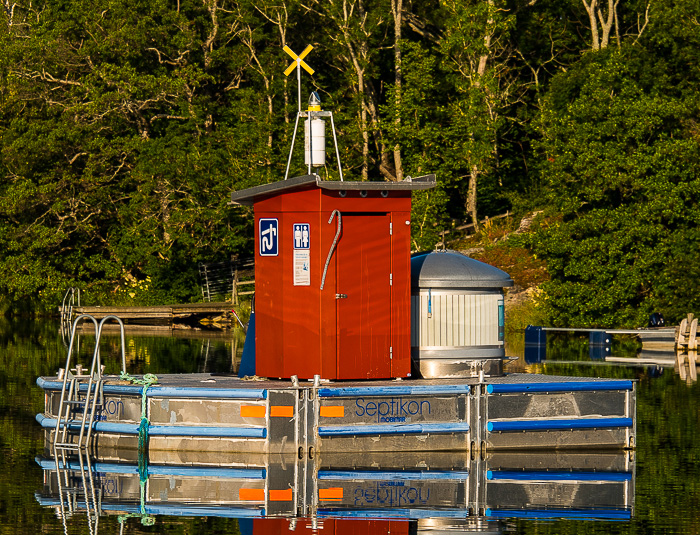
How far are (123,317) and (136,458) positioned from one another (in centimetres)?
3359

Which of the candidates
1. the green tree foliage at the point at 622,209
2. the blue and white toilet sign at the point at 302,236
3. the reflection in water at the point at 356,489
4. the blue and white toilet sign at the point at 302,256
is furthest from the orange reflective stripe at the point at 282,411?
the green tree foliage at the point at 622,209

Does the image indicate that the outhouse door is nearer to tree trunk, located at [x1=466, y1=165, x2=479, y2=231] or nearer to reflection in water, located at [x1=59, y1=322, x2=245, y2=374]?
reflection in water, located at [x1=59, y1=322, x2=245, y2=374]

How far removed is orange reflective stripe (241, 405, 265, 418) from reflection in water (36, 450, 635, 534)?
0.63 metres

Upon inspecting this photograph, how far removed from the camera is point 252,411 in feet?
61.3

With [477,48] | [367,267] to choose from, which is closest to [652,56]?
[477,48]

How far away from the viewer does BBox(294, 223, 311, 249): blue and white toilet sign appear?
2014cm

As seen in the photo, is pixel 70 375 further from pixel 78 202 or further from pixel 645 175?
pixel 78 202

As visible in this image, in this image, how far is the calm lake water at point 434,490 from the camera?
14328 mm

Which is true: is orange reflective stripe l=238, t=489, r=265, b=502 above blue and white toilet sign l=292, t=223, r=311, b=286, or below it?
below

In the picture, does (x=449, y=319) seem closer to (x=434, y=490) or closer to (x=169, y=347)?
(x=434, y=490)

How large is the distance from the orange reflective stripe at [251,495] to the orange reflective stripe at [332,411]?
2351 millimetres

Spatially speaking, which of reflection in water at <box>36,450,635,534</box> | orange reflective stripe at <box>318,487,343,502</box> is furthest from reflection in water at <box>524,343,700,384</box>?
orange reflective stripe at <box>318,487,343,502</box>

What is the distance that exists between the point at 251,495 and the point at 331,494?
1.04 m

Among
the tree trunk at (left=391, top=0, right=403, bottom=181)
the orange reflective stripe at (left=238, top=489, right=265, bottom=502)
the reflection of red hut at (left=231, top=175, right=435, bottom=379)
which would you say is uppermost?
the tree trunk at (left=391, top=0, right=403, bottom=181)
